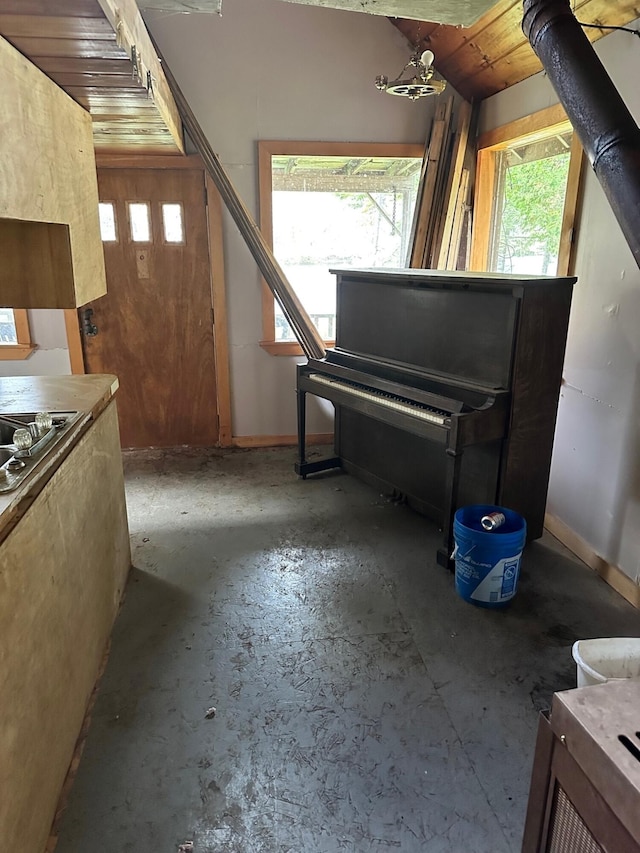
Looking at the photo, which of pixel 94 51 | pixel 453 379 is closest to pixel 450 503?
pixel 453 379

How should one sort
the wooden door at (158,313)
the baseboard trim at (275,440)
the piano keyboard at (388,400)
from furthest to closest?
the baseboard trim at (275,440)
the wooden door at (158,313)
the piano keyboard at (388,400)

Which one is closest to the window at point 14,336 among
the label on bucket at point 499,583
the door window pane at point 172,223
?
the door window pane at point 172,223

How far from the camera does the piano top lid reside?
2.50 meters

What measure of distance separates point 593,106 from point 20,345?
373cm

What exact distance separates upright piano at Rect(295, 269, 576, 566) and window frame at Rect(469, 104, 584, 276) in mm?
482

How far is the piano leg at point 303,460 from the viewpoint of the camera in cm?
371

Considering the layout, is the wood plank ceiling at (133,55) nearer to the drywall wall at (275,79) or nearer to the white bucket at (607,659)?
the drywall wall at (275,79)

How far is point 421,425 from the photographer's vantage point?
106 inches

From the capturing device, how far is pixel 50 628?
152cm

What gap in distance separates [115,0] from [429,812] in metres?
2.26

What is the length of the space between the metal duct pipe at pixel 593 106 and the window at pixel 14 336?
3502 millimetres

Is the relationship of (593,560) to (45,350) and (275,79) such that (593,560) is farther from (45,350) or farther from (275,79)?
(45,350)

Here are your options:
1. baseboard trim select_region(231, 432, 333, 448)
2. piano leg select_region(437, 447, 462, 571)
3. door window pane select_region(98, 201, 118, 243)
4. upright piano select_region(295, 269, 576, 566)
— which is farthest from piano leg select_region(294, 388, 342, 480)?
door window pane select_region(98, 201, 118, 243)

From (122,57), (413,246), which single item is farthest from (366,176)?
(122,57)
